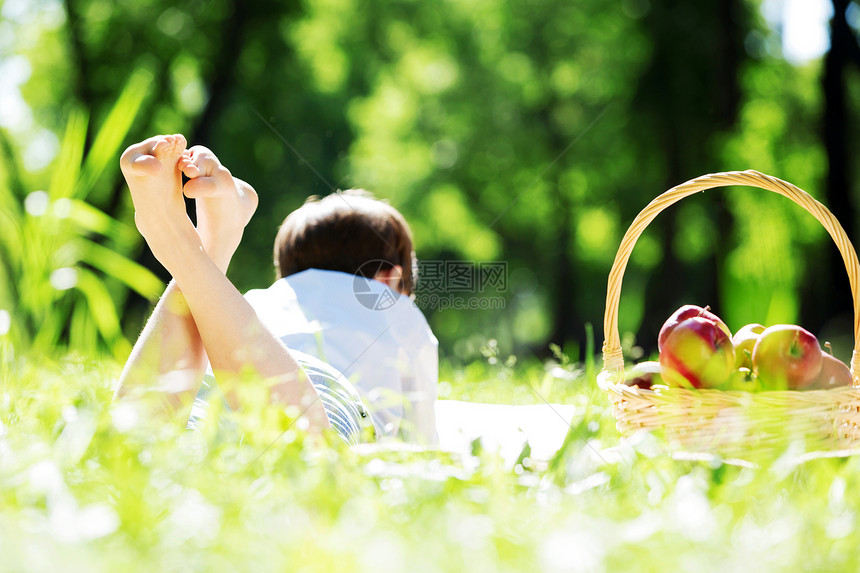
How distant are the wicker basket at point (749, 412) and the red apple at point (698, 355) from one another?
8cm

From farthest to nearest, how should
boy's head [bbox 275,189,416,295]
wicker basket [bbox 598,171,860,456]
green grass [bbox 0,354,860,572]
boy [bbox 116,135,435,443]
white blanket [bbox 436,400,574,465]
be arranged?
boy's head [bbox 275,189,416,295] → white blanket [bbox 436,400,574,465] → boy [bbox 116,135,435,443] → wicker basket [bbox 598,171,860,456] → green grass [bbox 0,354,860,572]

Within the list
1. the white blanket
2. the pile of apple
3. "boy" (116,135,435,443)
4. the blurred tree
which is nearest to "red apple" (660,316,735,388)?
the pile of apple

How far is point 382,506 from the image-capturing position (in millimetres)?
913

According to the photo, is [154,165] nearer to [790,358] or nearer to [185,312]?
[185,312]

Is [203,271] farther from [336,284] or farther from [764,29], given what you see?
[764,29]

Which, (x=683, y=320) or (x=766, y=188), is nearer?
(x=766, y=188)

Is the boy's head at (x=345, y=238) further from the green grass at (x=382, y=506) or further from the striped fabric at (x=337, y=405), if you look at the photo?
the green grass at (x=382, y=506)

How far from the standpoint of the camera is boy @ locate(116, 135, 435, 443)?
1374 millimetres

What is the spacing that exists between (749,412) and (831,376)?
355 millimetres

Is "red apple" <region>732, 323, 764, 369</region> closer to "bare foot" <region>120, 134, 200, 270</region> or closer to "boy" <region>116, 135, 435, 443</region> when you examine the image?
"boy" <region>116, 135, 435, 443</region>

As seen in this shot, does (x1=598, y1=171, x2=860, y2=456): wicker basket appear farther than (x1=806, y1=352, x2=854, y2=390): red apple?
No

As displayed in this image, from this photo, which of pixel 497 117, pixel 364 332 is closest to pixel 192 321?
pixel 364 332

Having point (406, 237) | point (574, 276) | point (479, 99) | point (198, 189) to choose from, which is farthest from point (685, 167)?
point (198, 189)

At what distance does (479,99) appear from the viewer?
404 inches
